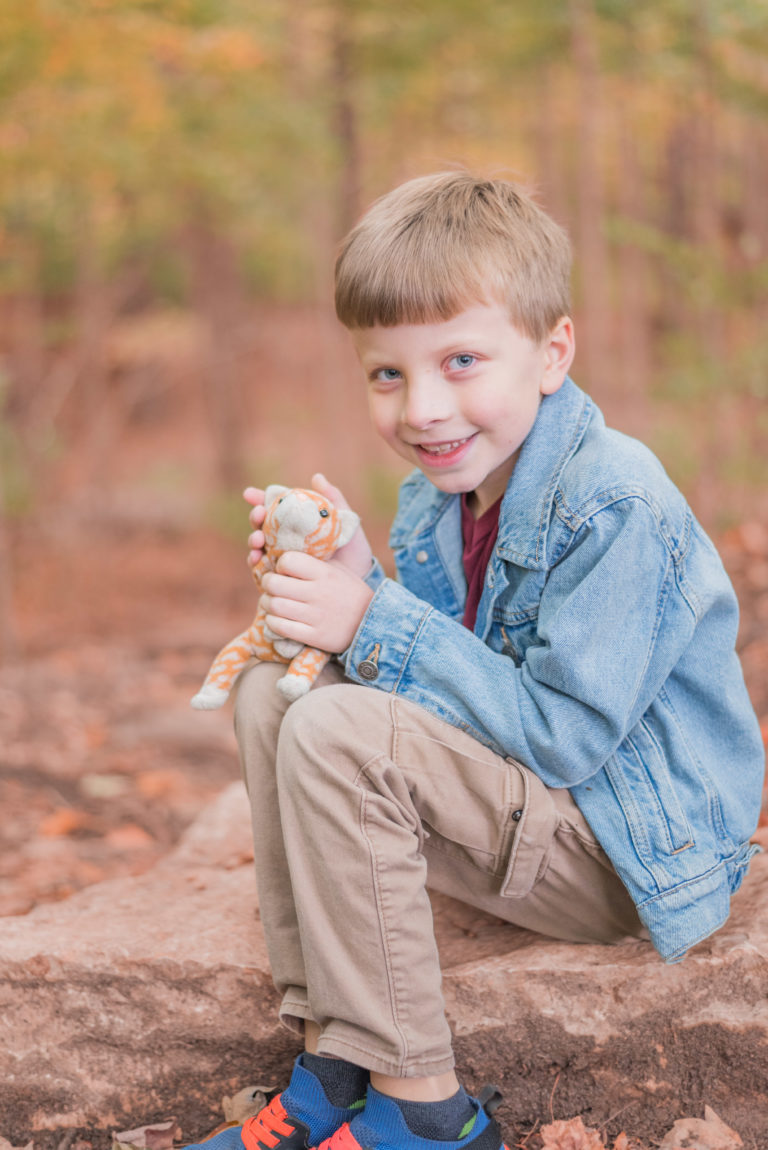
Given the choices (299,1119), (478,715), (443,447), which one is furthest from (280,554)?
(299,1119)

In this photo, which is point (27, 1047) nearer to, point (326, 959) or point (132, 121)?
point (326, 959)

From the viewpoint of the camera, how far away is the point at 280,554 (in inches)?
76.5

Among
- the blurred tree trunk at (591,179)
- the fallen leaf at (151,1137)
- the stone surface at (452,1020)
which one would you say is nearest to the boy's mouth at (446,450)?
the stone surface at (452,1020)

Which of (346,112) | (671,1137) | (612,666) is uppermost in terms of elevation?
(346,112)

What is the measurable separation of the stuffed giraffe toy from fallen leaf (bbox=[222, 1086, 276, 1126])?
2.60ft

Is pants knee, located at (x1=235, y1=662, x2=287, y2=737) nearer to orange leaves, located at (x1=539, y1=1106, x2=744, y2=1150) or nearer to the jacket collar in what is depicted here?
the jacket collar

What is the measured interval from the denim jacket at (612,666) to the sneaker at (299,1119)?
640 mm

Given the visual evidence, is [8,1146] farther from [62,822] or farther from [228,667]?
[62,822]

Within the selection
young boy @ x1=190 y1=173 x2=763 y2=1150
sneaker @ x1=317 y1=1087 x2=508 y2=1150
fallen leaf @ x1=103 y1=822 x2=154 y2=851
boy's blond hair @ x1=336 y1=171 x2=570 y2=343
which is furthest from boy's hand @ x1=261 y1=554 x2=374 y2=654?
fallen leaf @ x1=103 y1=822 x2=154 y2=851

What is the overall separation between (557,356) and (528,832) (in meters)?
0.92

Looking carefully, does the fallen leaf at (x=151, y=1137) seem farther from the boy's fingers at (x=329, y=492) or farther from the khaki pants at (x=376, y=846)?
the boy's fingers at (x=329, y=492)

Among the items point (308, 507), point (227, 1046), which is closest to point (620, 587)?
point (308, 507)

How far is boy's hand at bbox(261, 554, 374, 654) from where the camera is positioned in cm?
186

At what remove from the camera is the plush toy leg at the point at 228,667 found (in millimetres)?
1936
